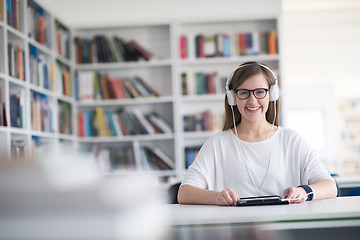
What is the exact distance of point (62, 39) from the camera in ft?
15.8

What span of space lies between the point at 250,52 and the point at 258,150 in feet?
10.6

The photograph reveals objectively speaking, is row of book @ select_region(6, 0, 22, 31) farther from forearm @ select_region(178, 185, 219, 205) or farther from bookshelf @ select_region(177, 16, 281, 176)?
forearm @ select_region(178, 185, 219, 205)

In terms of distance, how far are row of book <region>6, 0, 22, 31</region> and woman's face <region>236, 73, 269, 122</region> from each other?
2.28 metres

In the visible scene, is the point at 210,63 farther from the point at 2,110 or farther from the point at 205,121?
the point at 2,110

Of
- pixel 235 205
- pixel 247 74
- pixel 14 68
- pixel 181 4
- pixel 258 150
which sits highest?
pixel 181 4

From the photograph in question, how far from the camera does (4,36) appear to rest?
340 cm

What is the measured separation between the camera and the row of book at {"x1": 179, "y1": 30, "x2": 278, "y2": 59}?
5016mm

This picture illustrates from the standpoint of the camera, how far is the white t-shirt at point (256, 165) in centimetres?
187

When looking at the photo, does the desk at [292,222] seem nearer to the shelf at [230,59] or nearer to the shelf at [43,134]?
the shelf at [43,134]

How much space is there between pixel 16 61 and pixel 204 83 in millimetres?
2025

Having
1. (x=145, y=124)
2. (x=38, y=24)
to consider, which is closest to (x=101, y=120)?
(x=145, y=124)

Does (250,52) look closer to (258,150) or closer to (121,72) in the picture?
(121,72)

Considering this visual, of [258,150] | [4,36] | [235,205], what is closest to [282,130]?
[258,150]

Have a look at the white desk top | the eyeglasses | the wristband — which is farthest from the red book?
the white desk top
